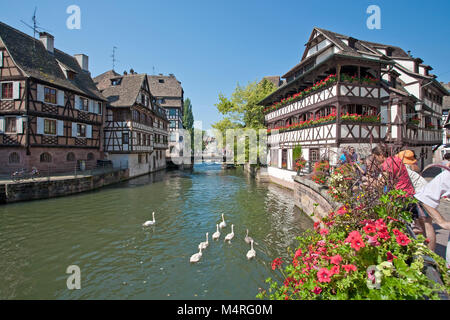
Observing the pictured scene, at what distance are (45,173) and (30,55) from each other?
10053mm

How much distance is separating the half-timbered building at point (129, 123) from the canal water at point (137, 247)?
11.5m

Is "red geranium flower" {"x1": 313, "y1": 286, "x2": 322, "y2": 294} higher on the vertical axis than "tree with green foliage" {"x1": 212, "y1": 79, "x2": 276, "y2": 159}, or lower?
lower

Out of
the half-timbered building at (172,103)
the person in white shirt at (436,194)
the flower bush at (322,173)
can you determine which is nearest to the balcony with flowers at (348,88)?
the flower bush at (322,173)

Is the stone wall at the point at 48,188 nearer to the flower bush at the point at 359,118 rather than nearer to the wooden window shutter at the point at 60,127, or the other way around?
the wooden window shutter at the point at 60,127

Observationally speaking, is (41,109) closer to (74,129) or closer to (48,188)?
(74,129)

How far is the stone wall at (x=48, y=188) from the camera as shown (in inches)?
568

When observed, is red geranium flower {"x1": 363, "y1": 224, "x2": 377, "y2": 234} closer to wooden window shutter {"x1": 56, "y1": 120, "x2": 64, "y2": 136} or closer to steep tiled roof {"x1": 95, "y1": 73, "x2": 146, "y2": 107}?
wooden window shutter {"x1": 56, "y1": 120, "x2": 64, "y2": 136}

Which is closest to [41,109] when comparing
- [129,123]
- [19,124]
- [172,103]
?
[19,124]

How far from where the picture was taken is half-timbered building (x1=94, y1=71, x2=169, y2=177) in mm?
26109

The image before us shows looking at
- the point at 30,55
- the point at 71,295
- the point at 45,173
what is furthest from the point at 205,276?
the point at 30,55

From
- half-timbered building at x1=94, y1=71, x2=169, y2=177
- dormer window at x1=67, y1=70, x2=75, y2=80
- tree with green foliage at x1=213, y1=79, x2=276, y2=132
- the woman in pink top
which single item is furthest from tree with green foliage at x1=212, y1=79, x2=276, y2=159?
the woman in pink top

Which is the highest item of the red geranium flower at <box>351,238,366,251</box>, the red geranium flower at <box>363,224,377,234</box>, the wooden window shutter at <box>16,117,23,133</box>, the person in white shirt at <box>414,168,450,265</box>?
the wooden window shutter at <box>16,117,23,133</box>

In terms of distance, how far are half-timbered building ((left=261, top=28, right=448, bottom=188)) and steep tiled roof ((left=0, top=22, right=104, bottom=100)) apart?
20008 mm

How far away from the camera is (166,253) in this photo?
8156mm
